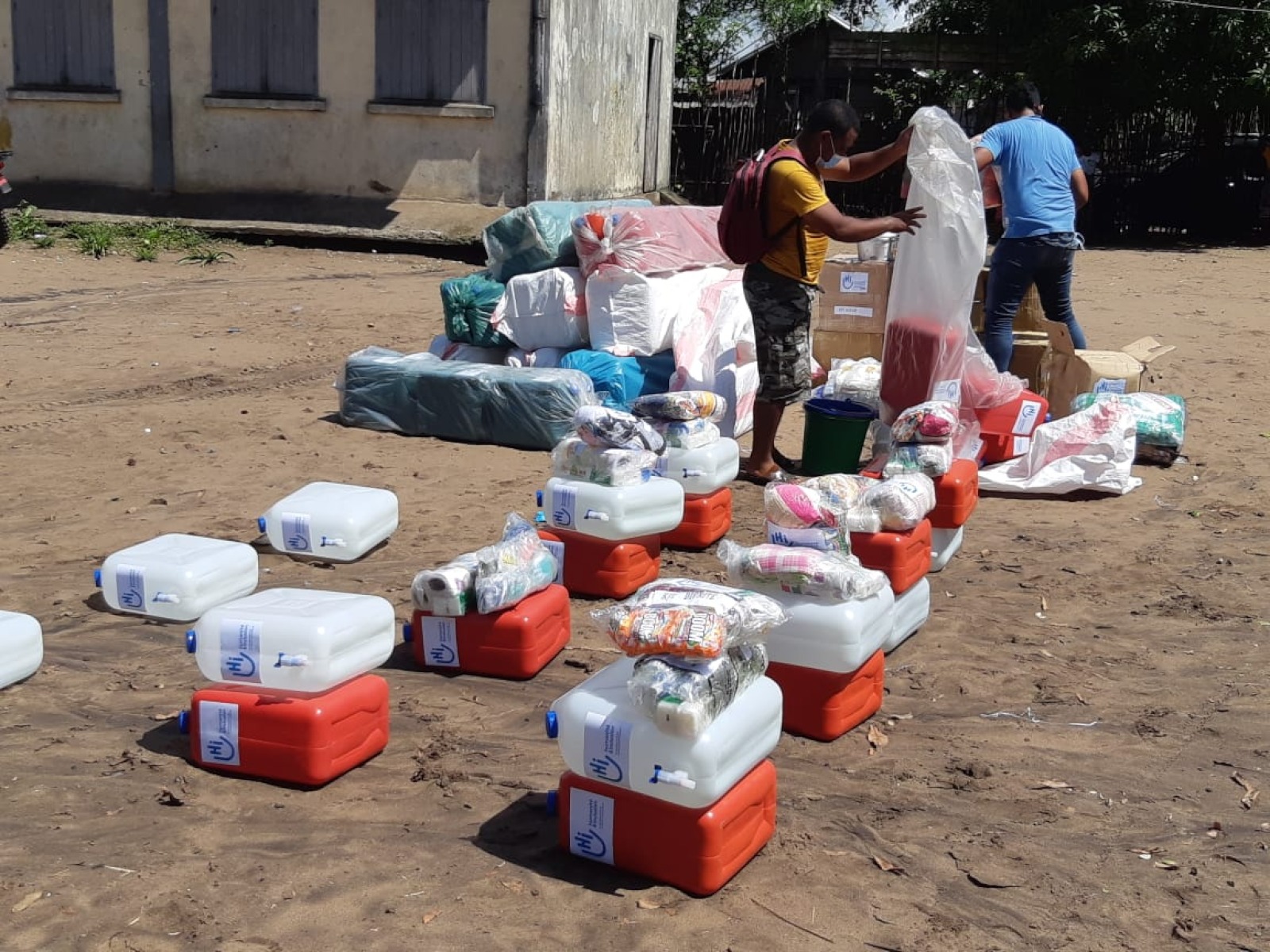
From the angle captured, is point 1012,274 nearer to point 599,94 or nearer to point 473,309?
point 473,309

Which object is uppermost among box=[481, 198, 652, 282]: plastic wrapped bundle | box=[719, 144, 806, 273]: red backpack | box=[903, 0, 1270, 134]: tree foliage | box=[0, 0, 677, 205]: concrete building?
box=[903, 0, 1270, 134]: tree foliage

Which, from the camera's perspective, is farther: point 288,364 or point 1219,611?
point 288,364

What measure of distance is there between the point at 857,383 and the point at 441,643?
328cm

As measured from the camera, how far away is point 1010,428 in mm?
6418

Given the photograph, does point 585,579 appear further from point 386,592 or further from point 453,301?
point 453,301

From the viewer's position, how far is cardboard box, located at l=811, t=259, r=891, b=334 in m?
7.24

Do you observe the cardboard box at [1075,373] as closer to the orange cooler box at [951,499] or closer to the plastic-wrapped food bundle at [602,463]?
the orange cooler box at [951,499]

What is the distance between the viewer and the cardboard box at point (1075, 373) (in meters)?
6.91

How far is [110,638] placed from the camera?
4.34 meters

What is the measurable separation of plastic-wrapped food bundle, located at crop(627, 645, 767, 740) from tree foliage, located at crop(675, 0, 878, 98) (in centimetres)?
1935

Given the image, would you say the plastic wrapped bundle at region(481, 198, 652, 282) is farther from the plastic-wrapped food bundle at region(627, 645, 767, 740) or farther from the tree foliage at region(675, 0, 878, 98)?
the tree foliage at region(675, 0, 878, 98)

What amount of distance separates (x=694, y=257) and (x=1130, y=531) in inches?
116

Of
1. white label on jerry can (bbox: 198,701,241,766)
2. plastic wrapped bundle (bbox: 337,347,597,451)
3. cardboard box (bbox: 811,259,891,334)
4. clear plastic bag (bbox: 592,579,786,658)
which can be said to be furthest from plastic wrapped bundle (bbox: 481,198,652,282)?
clear plastic bag (bbox: 592,579,786,658)

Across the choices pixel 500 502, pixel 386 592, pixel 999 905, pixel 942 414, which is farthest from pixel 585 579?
pixel 999 905
